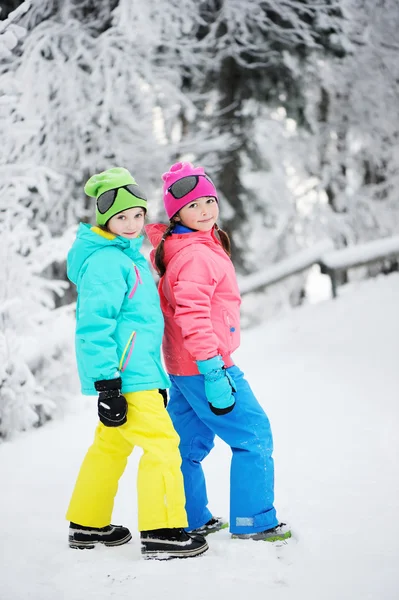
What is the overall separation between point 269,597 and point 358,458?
1.80 metres

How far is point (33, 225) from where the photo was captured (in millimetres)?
8148

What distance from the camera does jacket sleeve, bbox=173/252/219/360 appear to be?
284 cm

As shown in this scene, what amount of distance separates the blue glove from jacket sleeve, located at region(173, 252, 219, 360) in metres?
0.04

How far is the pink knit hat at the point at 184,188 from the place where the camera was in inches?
123

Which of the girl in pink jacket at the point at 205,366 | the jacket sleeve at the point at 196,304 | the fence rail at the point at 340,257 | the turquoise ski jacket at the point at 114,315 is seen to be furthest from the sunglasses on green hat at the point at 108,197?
the fence rail at the point at 340,257

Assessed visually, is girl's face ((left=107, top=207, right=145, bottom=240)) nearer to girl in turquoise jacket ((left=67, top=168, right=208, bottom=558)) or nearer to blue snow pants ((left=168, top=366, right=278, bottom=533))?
girl in turquoise jacket ((left=67, top=168, right=208, bottom=558))

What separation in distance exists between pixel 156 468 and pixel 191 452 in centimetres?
42

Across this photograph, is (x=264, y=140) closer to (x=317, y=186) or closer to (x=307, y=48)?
(x=317, y=186)

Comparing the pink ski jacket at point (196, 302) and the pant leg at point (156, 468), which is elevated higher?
the pink ski jacket at point (196, 302)

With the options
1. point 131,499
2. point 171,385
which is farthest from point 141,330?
point 131,499

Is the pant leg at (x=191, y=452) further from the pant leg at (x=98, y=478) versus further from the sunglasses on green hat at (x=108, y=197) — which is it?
the sunglasses on green hat at (x=108, y=197)

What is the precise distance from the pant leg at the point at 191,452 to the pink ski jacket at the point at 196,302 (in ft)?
0.66

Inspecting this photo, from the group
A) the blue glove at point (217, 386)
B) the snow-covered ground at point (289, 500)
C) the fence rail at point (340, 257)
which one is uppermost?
the blue glove at point (217, 386)

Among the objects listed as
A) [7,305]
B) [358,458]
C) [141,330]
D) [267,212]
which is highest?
[141,330]
